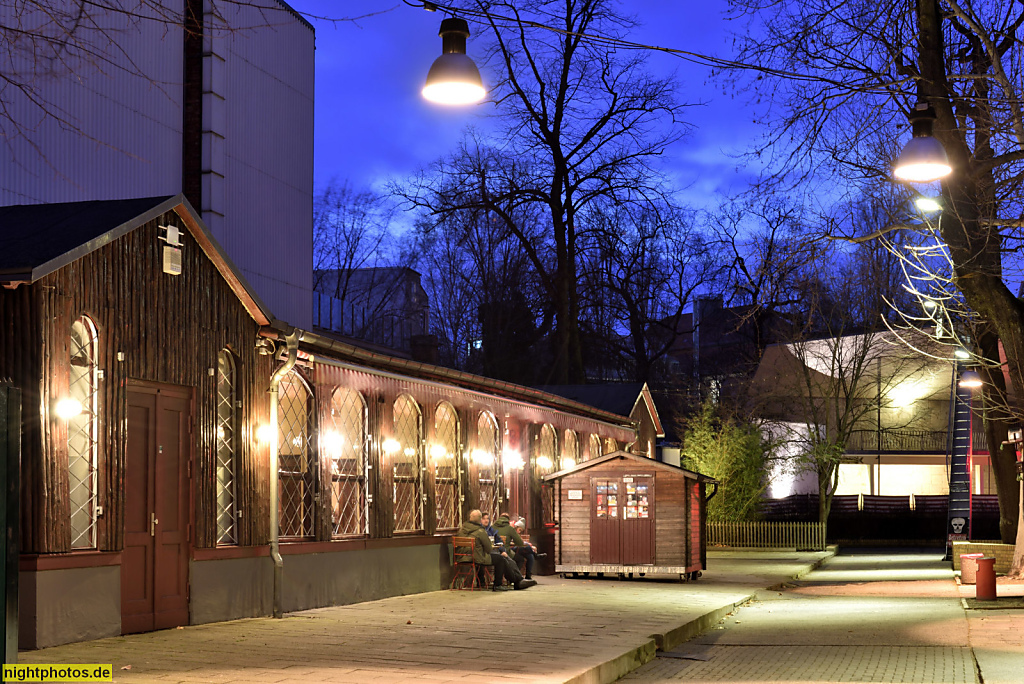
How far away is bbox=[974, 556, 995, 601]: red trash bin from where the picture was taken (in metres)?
18.8

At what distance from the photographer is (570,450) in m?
31.0

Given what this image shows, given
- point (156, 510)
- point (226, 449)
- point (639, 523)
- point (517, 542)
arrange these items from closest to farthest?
point (156, 510) < point (226, 449) < point (517, 542) < point (639, 523)

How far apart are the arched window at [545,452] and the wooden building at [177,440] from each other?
290 inches

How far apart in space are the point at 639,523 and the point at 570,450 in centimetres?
595

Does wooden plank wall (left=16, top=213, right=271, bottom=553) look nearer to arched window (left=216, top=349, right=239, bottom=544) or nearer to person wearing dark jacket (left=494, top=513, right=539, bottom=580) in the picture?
arched window (left=216, top=349, right=239, bottom=544)

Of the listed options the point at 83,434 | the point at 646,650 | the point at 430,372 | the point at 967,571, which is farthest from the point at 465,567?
the point at 83,434

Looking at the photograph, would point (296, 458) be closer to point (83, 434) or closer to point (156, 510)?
point (156, 510)

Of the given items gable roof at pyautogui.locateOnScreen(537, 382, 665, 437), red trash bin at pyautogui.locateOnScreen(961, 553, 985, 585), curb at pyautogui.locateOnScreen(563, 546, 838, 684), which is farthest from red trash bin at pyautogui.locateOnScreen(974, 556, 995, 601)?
gable roof at pyautogui.locateOnScreen(537, 382, 665, 437)

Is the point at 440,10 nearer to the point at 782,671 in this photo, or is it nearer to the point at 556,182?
the point at 782,671

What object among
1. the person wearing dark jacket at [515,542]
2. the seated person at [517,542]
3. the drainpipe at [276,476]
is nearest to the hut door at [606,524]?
the seated person at [517,542]

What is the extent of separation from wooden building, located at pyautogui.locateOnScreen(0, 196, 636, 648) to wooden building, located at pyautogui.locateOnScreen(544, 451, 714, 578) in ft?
18.1

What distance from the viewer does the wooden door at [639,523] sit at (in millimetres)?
25188

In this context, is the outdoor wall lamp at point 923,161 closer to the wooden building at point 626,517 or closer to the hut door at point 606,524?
the wooden building at point 626,517

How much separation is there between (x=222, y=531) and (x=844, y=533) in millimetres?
38270
